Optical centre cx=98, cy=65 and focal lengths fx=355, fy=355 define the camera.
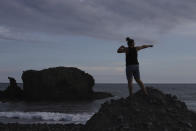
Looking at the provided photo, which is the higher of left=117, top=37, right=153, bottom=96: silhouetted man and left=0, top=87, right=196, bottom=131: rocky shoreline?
left=117, top=37, right=153, bottom=96: silhouetted man

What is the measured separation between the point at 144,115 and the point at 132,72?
4.98ft

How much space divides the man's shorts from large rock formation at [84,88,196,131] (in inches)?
30.4

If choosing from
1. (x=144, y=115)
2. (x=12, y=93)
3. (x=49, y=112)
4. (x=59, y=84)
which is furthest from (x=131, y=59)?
(x=12, y=93)

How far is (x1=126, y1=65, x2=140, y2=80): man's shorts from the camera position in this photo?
1204cm

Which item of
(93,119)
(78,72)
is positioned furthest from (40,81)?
(93,119)

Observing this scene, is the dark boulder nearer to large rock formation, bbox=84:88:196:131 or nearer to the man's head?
large rock formation, bbox=84:88:196:131

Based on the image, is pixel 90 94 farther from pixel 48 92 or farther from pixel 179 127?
pixel 179 127

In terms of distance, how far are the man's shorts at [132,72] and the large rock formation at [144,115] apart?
77cm

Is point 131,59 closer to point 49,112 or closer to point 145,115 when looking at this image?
point 145,115

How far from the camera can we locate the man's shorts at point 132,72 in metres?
12.0

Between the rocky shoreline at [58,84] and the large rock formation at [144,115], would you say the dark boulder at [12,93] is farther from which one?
the large rock formation at [144,115]

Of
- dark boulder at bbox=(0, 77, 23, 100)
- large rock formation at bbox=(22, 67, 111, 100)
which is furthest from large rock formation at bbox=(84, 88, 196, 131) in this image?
dark boulder at bbox=(0, 77, 23, 100)

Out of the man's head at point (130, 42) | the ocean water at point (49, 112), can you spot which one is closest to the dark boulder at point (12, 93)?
the ocean water at point (49, 112)

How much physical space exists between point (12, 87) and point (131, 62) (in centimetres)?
6009
